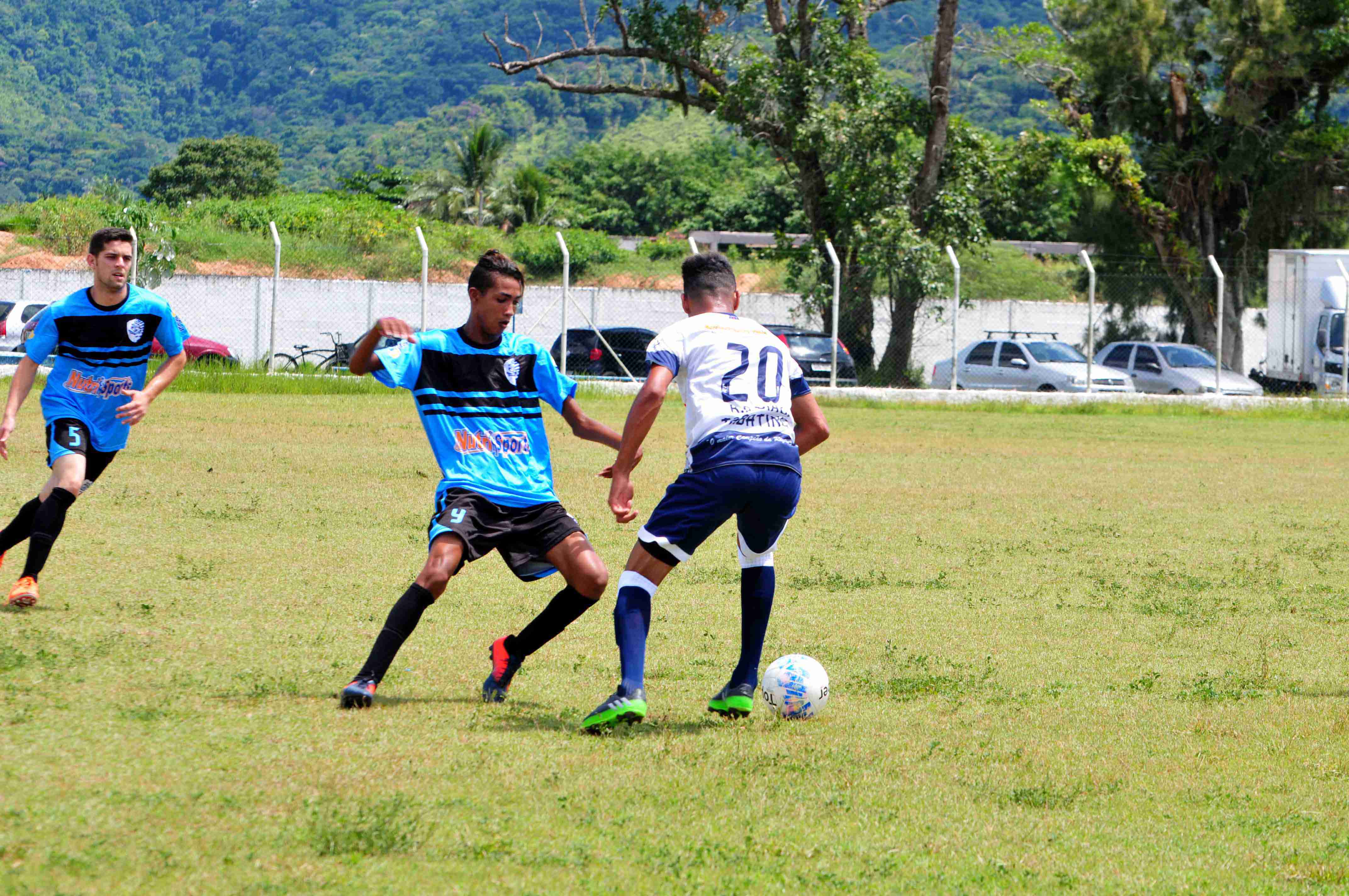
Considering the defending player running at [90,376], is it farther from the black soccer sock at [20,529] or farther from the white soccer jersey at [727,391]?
the white soccer jersey at [727,391]

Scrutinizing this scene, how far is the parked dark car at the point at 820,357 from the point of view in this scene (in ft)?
86.1

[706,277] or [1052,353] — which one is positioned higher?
[1052,353]

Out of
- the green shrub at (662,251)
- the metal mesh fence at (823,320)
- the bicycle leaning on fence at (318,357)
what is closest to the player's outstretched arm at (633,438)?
the metal mesh fence at (823,320)

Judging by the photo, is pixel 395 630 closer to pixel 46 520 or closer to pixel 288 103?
pixel 46 520

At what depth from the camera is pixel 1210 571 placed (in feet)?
31.1

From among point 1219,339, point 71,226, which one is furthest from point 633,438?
point 71,226

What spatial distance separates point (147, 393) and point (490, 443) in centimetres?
257

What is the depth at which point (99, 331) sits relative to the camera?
742cm

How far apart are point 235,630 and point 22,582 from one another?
1.10 m

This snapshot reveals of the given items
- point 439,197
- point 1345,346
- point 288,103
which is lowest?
point 1345,346

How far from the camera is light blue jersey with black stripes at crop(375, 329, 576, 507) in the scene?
5.54m

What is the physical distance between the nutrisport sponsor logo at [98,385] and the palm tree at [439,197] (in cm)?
6903

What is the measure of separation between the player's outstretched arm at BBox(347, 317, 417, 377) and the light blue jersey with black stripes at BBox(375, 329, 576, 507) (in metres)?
0.03

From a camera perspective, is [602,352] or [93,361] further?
[602,352]
